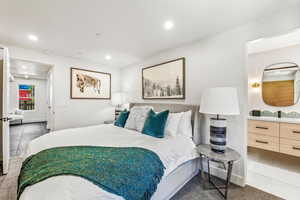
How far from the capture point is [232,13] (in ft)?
5.82

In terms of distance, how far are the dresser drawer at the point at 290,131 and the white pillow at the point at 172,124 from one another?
203 cm

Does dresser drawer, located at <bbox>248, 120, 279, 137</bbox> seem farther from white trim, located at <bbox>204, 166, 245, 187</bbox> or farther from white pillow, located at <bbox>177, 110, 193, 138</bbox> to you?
white pillow, located at <bbox>177, 110, 193, 138</bbox>

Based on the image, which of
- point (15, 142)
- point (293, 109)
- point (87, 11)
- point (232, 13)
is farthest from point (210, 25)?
point (15, 142)

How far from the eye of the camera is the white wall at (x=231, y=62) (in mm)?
1787

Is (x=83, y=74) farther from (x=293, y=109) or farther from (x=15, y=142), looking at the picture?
(x=293, y=109)

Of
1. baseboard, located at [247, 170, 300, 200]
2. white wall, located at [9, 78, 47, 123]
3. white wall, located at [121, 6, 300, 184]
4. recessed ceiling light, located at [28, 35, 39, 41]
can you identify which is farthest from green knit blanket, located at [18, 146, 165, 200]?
white wall, located at [9, 78, 47, 123]

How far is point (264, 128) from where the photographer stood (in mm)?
2744

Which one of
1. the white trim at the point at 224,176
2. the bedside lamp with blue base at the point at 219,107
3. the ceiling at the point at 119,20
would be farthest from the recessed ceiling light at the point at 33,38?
the white trim at the point at 224,176

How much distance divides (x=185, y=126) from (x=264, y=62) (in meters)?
2.66

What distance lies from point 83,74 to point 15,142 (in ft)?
9.52

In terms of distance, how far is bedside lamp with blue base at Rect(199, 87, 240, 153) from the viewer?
175 centimetres

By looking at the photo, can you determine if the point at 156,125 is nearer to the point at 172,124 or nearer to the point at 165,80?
the point at 172,124

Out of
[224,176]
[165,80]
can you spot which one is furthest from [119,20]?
[224,176]

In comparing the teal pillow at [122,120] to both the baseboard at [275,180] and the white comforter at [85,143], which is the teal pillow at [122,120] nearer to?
the white comforter at [85,143]
